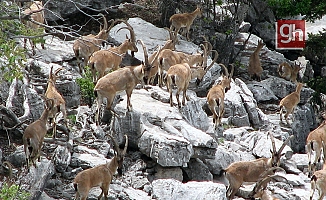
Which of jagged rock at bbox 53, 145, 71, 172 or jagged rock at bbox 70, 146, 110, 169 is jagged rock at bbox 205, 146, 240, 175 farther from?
jagged rock at bbox 53, 145, 71, 172

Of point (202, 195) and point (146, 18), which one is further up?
point (146, 18)

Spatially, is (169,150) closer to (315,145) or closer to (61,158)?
(61,158)

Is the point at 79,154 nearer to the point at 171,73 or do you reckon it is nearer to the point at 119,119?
the point at 119,119

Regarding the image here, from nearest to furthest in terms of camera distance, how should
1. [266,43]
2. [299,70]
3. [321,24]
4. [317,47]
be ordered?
[317,47], [299,70], [266,43], [321,24]

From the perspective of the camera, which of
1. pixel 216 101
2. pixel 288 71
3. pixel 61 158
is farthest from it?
pixel 288 71

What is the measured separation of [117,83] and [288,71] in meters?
10.5

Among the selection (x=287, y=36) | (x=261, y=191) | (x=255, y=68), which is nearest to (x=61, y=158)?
(x=261, y=191)

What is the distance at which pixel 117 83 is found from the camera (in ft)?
43.9

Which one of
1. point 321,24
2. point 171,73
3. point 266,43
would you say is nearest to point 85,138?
point 171,73

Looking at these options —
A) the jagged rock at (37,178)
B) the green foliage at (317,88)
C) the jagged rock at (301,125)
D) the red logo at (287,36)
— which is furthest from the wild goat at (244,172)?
the red logo at (287,36)

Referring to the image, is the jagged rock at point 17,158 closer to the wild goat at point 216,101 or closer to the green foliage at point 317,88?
the wild goat at point 216,101

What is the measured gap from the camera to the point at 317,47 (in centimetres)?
2105

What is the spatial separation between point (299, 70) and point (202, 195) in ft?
42.2

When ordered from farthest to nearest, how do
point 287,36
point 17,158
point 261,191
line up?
point 287,36 < point 261,191 < point 17,158
